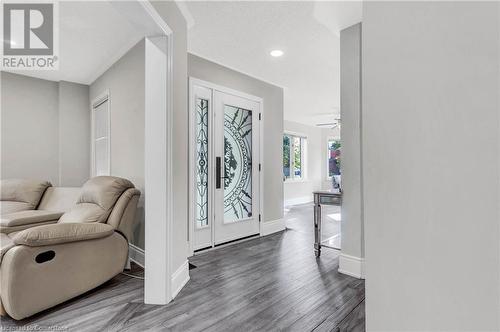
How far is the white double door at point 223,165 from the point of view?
3.37m

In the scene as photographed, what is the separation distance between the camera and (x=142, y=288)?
2.33 metres

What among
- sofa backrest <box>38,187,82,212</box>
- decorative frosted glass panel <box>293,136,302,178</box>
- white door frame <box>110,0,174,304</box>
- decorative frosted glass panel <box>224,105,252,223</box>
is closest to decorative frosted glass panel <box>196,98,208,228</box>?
decorative frosted glass panel <box>224,105,252,223</box>

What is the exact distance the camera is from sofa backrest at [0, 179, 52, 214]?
320 cm

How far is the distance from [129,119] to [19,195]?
1.73 metres

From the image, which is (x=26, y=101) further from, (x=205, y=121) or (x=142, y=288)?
(x=142, y=288)

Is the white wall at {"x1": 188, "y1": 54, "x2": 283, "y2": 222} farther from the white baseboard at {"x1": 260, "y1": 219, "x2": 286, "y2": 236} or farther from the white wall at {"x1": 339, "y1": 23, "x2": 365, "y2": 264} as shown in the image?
the white wall at {"x1": 339, "y1": 23, "x2": 365, "y2": 264}

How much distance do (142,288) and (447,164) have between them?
2.53m

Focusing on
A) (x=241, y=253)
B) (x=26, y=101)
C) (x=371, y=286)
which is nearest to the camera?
(x=371, y=286)

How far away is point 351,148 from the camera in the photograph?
2.55 metres

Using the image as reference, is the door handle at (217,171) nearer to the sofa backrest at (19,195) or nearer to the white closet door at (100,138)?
the white closet door at (100,138)

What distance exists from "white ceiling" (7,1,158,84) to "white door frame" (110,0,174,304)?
0.25 metres

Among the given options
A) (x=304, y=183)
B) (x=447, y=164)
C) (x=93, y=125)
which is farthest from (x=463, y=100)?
(x=304, y=183)

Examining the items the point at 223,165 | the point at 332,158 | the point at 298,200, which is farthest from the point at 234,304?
the point at 332,158

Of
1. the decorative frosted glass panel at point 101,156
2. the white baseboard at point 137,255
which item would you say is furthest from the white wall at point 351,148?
the decorative frosted glass panel at point 101,156
